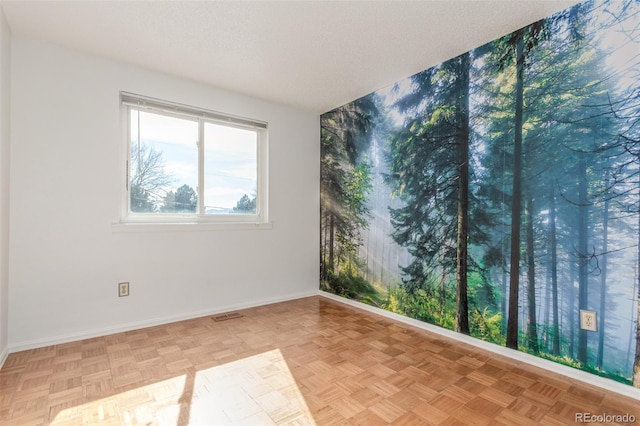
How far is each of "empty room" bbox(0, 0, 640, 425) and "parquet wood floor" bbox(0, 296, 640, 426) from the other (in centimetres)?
2

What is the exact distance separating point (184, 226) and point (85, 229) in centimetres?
77

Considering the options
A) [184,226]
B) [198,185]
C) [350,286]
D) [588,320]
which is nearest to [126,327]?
[184,226]

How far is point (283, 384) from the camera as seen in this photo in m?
1.90

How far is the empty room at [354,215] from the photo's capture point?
5.99 feet

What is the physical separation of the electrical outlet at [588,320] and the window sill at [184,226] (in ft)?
9.42

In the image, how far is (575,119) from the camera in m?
2.02

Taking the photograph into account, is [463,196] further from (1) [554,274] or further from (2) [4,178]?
(2) [4,178]

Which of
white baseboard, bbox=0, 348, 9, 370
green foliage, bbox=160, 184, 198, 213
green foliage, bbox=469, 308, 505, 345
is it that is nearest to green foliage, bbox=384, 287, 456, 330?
green foliage, bbox=469, 308, 505, 345

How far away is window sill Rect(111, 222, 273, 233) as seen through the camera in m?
2.73

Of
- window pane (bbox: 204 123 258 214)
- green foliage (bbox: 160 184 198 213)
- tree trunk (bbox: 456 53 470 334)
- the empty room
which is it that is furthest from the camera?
window pane (bbox: 204 123 258 214)

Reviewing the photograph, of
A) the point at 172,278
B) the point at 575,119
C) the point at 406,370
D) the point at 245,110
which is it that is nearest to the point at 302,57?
the point at 245,110

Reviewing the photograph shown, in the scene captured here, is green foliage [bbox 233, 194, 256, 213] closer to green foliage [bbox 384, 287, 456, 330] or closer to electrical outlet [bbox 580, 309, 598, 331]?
green foliage [bbox 384, 287, 456, 330]

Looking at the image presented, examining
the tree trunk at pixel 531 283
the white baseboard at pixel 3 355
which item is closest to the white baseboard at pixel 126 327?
the white baseboard at pixel 3 355

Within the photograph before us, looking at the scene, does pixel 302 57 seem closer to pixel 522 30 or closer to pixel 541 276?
pixel 522 30
